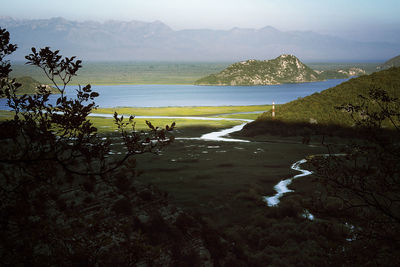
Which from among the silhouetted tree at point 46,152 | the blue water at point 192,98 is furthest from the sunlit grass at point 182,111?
the silhouetted tree at point 46,152

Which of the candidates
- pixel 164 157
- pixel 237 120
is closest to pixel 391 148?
pixel 164 157

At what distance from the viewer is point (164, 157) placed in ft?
112

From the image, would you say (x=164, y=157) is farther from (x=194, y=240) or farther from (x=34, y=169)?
(x=34, y=169)

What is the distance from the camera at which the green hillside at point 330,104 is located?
153 ft

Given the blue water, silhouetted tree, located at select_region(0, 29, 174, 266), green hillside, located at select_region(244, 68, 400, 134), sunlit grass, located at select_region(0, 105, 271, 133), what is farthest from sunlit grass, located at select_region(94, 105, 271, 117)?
silhouetted tree, located at select_region(0, 29, 174, 266)

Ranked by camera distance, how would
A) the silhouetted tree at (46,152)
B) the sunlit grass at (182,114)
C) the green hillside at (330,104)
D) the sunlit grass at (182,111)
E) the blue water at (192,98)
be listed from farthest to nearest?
the blue water at (192,98) < the sunlit grass at (182,111) < the sunlit grass at (182,114) < the green hillside at (330,104) < the silhouetted tree at (46,152)

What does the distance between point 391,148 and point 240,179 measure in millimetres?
18962

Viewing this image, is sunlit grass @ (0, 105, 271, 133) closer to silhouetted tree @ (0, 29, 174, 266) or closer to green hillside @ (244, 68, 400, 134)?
green hillside @ (244, 68, 400, 134)

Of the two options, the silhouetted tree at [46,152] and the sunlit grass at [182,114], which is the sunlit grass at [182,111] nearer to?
the sunlit grass at [182,114]

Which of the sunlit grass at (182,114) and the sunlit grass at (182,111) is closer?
the sunlit grass at (182,114)

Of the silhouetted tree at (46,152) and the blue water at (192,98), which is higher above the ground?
the blue water at (192,98)

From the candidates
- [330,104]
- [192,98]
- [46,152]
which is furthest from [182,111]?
[46,152]

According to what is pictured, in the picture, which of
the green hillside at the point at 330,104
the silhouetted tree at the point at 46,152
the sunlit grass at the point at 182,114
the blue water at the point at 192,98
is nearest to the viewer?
the silhouetted tree at the point at 46,152

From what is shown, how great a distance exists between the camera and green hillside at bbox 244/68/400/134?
4656 cm
